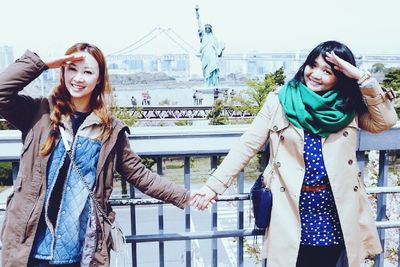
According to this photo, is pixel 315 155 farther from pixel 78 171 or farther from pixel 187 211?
pixel 78 171

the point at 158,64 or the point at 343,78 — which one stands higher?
the point at 158,64

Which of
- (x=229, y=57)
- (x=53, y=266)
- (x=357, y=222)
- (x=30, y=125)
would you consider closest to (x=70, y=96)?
(x=30, y=125)

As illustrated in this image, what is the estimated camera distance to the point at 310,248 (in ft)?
5.23

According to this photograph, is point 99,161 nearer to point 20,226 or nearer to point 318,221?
point 20,226

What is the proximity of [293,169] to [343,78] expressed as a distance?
397 mm

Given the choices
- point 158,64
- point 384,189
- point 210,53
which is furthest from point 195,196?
point 158,64

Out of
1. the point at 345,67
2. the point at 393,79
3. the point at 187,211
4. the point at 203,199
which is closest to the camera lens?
the point at 345,67

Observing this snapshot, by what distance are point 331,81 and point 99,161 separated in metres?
0.90

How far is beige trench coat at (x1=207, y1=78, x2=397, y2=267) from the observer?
60.2 inches

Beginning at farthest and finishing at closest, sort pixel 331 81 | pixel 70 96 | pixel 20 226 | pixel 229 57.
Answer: pixel 229 57
pixel 331 81
pixel 70 96
pixel 20 226

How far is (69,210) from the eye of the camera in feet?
4.54

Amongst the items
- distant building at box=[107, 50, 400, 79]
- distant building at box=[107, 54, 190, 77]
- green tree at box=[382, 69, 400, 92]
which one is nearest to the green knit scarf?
green tree at box=[382, 69, 400, 92]


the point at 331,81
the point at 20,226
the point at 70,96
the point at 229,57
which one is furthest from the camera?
the point at 229,57

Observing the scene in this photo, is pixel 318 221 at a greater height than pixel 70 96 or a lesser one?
lesser
